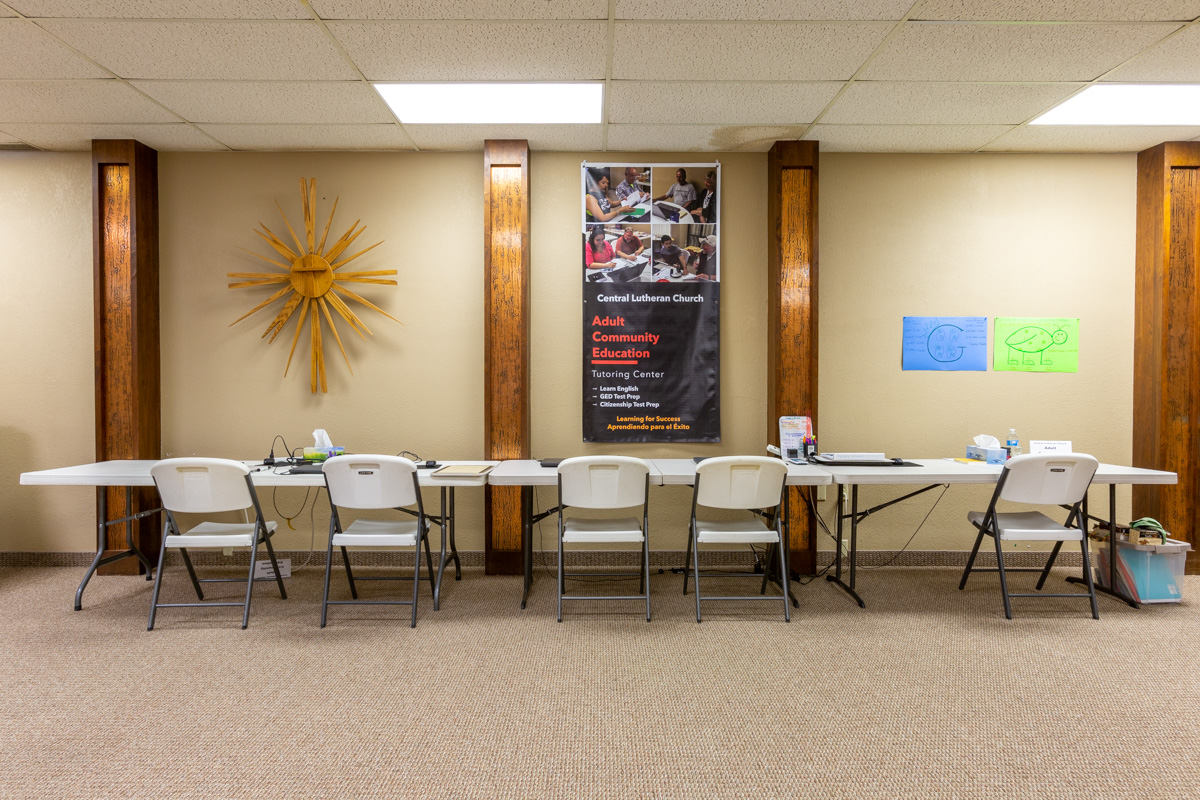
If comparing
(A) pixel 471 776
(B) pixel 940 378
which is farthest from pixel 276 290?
(B) pixel 940 378

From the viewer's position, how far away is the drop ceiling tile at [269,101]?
10.1 feet

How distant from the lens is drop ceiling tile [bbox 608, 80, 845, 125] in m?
3.10

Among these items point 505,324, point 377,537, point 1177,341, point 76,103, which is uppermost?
point 76,103

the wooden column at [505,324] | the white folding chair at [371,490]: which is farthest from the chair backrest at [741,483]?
the white folding chair at [371,490]

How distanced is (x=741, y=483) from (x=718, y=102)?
2.11 m

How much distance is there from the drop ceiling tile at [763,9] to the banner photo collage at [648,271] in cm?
137

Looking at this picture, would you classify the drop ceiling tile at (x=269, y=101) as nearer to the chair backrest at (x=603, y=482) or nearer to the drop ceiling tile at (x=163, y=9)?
the drop ceiling tile at (x=163, y=9)

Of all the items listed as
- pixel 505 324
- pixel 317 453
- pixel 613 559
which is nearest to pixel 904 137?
pixel 505 324

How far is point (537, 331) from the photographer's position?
3.93 metres

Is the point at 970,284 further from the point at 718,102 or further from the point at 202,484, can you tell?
the point at 202,484

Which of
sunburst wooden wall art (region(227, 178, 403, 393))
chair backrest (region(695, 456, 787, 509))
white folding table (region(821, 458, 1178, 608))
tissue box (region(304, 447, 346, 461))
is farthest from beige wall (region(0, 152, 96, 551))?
white folding table (region(821, 458, 1178, 608))

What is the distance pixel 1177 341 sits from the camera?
12.3ft

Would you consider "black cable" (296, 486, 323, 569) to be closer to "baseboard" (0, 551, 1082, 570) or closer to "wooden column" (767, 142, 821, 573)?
"baseboard" (0, 551, 1082, 570)

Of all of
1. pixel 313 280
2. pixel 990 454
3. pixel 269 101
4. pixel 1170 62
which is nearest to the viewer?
pixel 1170 62
